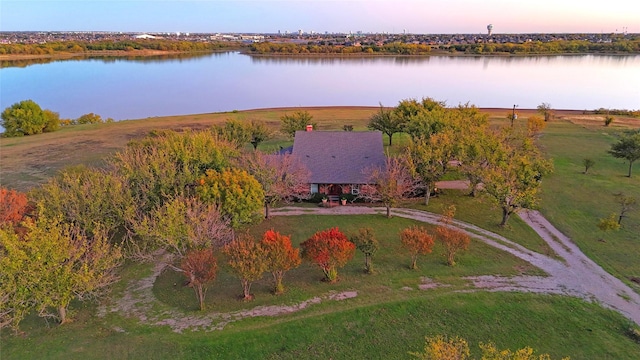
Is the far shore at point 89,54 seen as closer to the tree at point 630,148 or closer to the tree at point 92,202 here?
the tree at point 92,202

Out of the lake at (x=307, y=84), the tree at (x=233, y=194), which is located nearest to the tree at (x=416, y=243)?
the tree at (x=233, y=194)

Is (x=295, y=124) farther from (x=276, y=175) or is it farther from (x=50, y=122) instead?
(x=50, y=122)

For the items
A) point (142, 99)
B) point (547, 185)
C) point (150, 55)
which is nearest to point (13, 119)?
point (142, 99)

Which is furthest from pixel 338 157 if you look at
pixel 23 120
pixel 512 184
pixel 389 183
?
pixel 23 120

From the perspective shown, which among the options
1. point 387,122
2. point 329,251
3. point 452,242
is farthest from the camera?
point 387,122

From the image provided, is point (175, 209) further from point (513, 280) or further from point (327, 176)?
point (513, 280)
